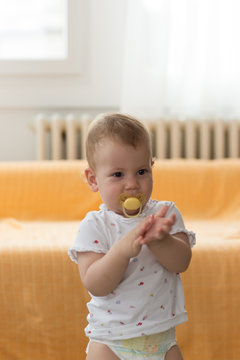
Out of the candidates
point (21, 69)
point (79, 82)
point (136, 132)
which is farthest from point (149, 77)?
point (136, 132)

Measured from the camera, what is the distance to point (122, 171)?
0.84m

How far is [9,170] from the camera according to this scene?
80.1 inches

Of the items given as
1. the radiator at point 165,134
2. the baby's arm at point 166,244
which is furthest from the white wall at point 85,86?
the baby's arm at point 166,244

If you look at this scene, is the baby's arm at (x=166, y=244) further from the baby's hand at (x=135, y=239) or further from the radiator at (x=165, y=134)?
the radiator at (x=165, y=134)

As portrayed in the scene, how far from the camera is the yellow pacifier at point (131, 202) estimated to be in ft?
2.67

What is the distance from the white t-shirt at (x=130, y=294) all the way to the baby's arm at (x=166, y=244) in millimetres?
26

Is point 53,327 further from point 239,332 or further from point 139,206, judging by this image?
point 139,206

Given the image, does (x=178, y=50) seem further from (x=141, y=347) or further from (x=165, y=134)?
(x=141, y=347)

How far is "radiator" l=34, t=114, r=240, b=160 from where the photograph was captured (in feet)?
7.89

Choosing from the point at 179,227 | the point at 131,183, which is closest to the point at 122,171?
the point at 131,183

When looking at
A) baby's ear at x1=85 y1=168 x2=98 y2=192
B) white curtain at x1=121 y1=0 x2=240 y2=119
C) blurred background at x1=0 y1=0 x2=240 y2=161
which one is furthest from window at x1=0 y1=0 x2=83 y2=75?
baby's ear at x1=85 y1=168 x2=98 y2=192

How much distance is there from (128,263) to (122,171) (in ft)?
0.50

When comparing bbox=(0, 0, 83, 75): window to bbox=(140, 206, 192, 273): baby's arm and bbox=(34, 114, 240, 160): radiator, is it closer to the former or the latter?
bbox=(34, 114, 240, 160): radiator

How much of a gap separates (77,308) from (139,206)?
0.59m
